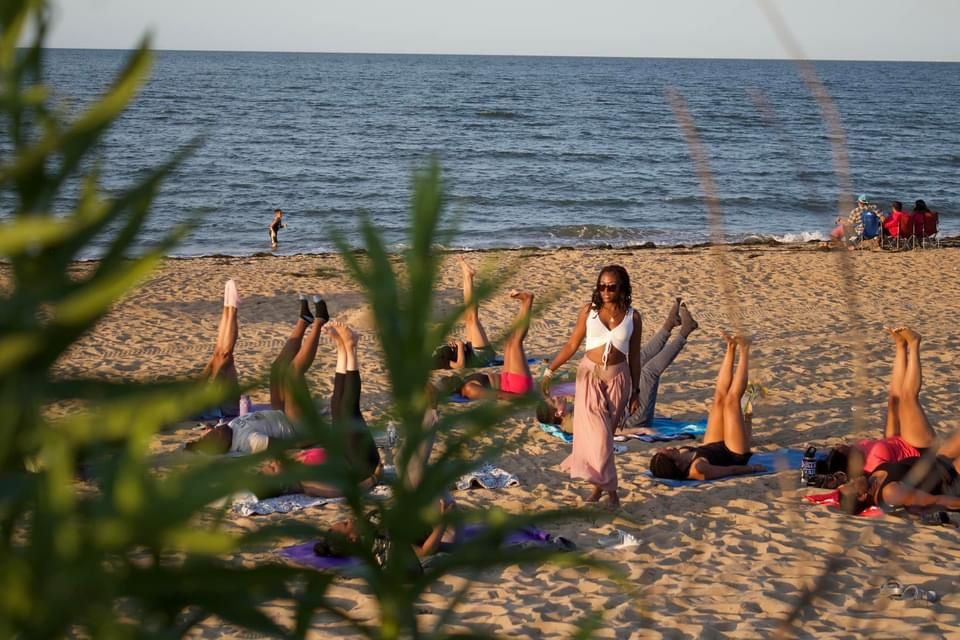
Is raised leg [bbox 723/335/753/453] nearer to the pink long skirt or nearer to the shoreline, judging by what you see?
the pink long skirt

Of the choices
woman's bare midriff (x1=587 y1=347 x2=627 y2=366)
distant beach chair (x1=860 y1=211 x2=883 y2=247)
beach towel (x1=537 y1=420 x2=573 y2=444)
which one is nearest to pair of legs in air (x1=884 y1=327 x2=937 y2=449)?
woman's bare midriff (x1=587 y1=347 x2=627 y2=366)

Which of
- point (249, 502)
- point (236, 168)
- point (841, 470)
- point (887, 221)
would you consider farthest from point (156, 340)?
point (236, 168)

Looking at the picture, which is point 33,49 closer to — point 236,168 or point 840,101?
point 236,168

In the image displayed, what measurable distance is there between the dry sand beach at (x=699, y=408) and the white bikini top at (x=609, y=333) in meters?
1.00

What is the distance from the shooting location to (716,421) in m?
7.99

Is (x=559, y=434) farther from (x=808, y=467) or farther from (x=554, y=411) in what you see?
(x=808, y=467)

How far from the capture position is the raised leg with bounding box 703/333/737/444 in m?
7.75

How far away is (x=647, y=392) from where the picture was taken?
9047 millimetres

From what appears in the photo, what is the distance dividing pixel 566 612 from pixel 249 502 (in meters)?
2.42

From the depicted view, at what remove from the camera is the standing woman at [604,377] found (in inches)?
277

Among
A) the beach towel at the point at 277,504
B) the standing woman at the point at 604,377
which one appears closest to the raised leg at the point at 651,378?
the standing woman at the point at 604,377

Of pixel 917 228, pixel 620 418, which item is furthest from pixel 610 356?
pixel 917 228

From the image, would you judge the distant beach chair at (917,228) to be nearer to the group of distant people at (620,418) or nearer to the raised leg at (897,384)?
the group of distant people at (620,418)

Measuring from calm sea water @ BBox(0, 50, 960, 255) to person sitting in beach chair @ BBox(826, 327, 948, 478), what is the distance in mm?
1110
